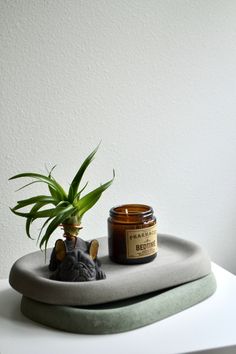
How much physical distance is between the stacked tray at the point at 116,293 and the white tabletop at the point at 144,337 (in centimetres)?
1

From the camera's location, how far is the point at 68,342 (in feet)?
2.19

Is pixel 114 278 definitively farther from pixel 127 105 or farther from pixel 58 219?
pixel 127 105

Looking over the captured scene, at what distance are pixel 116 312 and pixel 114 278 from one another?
56 mm

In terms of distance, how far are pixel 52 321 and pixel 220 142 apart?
0.55 meters

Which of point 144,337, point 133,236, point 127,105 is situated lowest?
point 144,337

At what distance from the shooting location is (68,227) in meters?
0.78

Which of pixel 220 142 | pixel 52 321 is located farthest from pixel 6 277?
pixel 220 142

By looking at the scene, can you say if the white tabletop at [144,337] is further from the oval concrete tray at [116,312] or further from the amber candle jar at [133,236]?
the amber candle jar at [133,236]

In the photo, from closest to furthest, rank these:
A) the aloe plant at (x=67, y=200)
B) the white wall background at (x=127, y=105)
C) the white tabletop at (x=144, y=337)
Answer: the white tabletop at (x=144, y=337)
the aloe plant at (x=67, y=200)
the white wall background at (x=127, y=105)

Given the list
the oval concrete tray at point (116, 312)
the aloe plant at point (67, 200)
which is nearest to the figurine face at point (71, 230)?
the aloe plant at point (67, 200)

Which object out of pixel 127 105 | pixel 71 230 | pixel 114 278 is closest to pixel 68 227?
pixel 71 230

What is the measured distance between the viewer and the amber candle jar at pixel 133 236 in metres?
0.79

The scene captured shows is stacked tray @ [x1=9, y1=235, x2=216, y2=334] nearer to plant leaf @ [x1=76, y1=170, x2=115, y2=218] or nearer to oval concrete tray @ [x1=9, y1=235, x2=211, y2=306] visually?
oval concrete tray @ [x1=9, y1=235, x2=211, y2=306]

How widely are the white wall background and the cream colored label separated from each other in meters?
0.21
